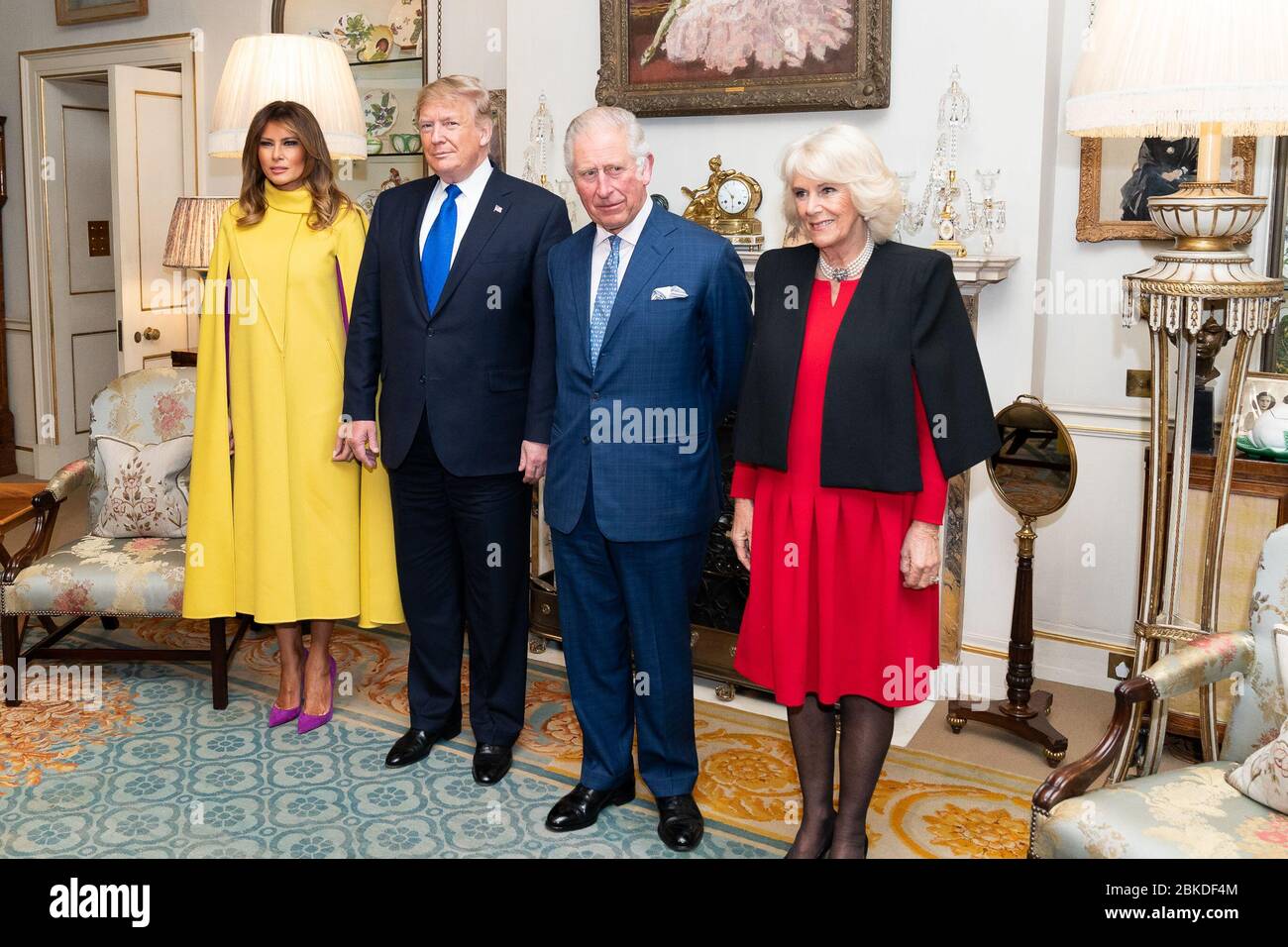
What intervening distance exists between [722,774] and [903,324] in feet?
5.00

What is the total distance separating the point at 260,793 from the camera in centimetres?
325

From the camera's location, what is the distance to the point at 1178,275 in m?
2.83

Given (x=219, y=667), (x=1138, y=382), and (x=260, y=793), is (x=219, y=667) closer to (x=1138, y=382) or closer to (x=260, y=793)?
(x=260, y=793)

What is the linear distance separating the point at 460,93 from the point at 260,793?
1.92 metres

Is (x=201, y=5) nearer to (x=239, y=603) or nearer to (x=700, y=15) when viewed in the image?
(x=700, y=15)

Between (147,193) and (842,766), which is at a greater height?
(147,193)

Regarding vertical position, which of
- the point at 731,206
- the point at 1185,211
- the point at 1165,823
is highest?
→ the point at 731,206

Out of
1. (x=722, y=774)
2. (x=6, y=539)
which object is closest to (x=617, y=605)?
(x=722, y=774)

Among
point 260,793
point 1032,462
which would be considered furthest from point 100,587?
point 1032,462

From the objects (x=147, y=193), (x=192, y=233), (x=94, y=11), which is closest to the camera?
(x=192, y=233)

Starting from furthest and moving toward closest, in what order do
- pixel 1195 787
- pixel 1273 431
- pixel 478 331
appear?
pixel 1273 431 → pixel 478 331 → pixel 1195 787

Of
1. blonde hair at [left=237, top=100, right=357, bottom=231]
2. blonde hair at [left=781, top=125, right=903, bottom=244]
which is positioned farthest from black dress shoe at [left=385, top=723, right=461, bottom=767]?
blonde hair at [left=781, top=125, right=903, bottom=244]

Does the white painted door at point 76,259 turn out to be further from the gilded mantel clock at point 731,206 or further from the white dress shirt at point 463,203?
the white dress shirt at point 463,203

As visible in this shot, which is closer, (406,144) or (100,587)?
(100,587)
